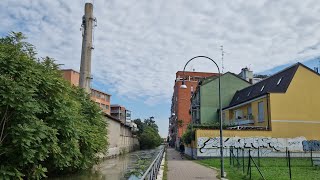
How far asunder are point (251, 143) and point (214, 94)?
20.4 m

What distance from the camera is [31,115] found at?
14461mm

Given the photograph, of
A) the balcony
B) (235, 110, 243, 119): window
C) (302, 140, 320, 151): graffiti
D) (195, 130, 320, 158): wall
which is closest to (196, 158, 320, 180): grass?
(195, 130, 320, 158): wall

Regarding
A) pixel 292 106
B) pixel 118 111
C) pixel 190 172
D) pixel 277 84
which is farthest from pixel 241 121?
pixel 118 111

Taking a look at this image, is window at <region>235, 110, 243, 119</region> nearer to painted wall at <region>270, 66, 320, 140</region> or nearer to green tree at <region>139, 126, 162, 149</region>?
painted wall at <region>270, 66, 320, 140</region>

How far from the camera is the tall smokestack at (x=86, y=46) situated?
4481 cm

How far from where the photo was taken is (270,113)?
37781 mm

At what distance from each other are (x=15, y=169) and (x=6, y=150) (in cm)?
85

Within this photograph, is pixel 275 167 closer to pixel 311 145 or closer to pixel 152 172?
pixel 152 172

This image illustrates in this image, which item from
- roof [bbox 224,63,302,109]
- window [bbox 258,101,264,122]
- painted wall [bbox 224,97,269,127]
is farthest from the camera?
window [bbox 258,101,264,122]

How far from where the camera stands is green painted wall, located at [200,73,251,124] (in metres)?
56.0

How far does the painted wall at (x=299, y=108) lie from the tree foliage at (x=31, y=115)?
995 inches

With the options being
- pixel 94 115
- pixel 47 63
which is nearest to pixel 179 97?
pixel 94 115

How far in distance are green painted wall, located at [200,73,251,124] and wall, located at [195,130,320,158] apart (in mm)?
18929

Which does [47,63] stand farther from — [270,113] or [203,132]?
[270,113]
